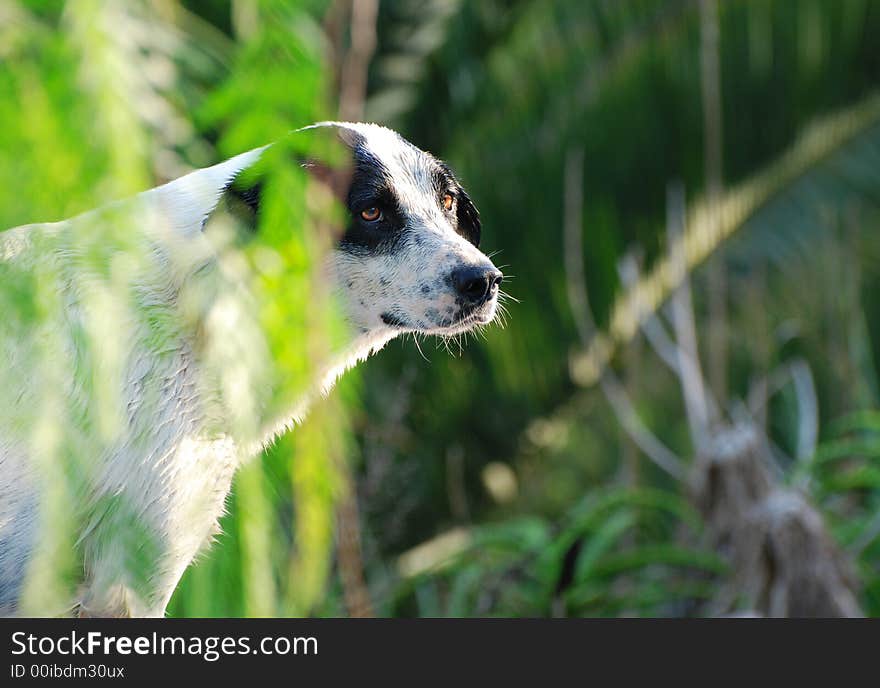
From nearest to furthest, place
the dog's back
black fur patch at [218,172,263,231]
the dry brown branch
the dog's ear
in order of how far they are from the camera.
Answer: the dog's back, black fur patch at [218,172,263,231], the dog's ear, the dry brown branch

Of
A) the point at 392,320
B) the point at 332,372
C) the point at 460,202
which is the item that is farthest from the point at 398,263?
the point at 460,202

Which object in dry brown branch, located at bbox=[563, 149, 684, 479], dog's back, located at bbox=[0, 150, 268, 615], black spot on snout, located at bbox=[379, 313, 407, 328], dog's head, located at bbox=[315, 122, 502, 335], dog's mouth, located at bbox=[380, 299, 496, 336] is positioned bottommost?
dog's back, located at bbox=[0, 150, 268, 615]

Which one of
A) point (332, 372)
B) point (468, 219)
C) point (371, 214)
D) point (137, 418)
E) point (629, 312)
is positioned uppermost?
point (629, 312)

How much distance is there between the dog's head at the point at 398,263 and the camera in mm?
2439

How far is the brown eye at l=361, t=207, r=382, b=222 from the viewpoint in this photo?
8.25 ft

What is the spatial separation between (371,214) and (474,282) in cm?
29

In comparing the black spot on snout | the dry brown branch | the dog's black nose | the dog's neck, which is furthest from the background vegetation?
the dog's black nose

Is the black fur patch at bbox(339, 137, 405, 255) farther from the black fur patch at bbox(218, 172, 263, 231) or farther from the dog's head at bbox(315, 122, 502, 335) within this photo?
the black fur patch at bbox(218, 172, 263, 231)

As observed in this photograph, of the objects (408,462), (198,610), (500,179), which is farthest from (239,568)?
(500,179)

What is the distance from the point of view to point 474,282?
2.42 metres

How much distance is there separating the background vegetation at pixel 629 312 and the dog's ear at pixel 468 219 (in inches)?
50.3

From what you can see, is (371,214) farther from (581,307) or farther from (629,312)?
(629,312)

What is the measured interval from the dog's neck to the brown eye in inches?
9.5

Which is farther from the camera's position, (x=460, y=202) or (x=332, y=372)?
(x=460, y=202)
